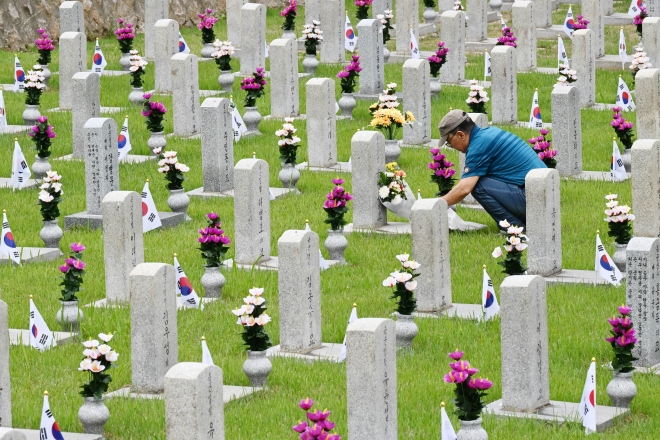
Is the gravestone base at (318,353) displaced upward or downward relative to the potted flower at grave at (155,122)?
downward

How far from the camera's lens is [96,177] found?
45.4 feet

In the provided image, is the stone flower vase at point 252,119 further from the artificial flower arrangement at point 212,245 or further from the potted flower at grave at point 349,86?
the artificial flower arrangement at point 212,245

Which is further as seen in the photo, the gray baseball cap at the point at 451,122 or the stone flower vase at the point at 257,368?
the gray baseball cap at the point at 451,122

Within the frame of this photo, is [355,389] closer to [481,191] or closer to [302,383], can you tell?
[302,383]

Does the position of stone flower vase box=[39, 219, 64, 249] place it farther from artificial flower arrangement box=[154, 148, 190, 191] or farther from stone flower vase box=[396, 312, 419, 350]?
stone flower vase box=[396, 312, 419, 350]

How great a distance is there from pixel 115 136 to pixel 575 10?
41.2 ft

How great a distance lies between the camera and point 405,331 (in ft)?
33.9

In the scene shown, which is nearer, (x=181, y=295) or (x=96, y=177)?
(x=181, y=295)

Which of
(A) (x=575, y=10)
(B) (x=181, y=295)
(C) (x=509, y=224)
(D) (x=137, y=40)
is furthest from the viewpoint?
(A) (x=575, y=10)

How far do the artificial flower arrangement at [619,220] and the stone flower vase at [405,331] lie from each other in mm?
2435

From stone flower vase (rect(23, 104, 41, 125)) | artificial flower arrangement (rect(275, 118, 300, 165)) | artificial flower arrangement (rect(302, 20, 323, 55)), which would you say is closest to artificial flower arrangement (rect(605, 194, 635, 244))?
artificial flower arrangement (rect(275, 118, 300, 165))

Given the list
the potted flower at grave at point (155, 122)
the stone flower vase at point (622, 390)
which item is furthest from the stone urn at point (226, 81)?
the stone flower vase at point (622, 390)

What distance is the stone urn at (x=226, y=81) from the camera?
19.1m

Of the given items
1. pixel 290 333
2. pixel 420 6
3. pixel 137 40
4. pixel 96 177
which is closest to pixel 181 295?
pixel 290 333
